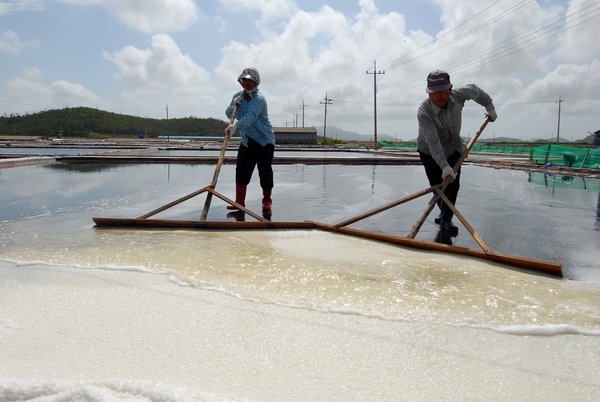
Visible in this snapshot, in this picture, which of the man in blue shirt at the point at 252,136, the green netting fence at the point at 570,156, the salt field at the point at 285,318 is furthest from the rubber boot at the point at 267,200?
the green netting fence at the point at 570,156

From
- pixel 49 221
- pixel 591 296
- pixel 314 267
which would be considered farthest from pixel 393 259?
pixel 49 221

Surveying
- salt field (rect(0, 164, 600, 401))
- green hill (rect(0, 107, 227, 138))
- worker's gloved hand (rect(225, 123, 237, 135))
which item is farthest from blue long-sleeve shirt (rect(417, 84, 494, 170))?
green hill (rect(0, 107, 227, 138))

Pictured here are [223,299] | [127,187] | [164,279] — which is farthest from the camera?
[127,187]

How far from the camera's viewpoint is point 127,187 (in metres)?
6.13

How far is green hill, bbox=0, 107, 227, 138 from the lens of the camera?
309ft

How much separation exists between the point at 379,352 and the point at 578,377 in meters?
0.63

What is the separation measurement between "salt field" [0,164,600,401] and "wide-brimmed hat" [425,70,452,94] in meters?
1.24

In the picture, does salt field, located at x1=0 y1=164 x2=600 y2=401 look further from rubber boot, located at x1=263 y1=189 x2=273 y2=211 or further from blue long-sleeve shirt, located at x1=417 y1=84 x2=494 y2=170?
rubber boot, located at x1=263 y1=189 x2=273 y2=211

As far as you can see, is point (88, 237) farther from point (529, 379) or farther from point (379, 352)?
point (529, 379)

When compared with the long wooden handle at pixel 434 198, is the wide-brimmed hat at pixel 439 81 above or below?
above

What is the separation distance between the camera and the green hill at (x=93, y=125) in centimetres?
9406

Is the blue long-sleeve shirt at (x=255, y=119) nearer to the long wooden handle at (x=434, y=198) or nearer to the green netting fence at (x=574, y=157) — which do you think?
the long wooden handle at (x=434, y=198)

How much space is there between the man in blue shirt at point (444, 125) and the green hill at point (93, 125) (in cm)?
9052

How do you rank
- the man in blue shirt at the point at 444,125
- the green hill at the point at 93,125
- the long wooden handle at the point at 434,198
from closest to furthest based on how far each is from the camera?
1. the long wooden handle at the point at 434,198
2. the man in blue shirt at the point at 444,125
3. the green hill at the point at 93,125
